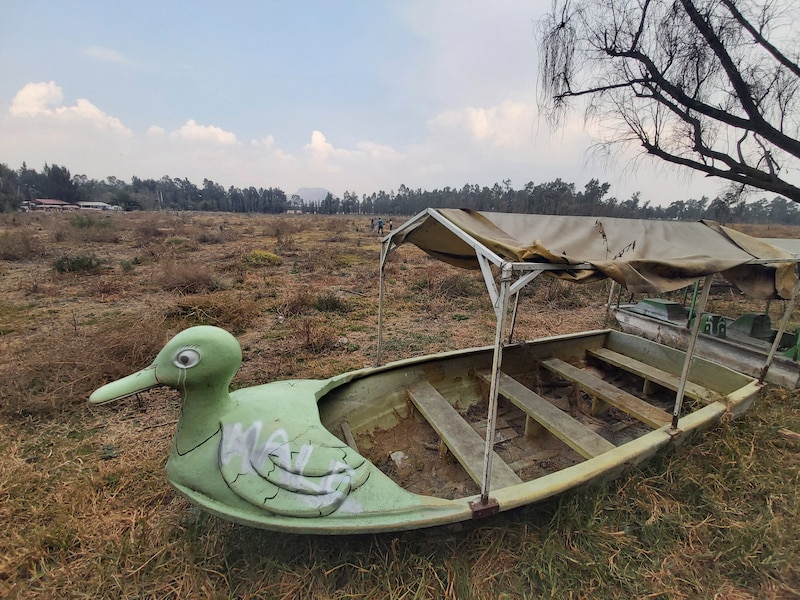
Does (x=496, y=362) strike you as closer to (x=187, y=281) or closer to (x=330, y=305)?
(x=330, y=305)

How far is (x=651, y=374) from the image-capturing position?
11.9 ft

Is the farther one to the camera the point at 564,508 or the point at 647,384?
the point at 647,384

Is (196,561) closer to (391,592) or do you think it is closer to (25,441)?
(391,592)

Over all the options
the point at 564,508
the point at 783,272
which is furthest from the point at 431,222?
the point at 783,272

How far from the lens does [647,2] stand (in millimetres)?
5098

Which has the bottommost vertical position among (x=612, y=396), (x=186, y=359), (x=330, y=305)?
(x=330, y=305)

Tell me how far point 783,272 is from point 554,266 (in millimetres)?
2284

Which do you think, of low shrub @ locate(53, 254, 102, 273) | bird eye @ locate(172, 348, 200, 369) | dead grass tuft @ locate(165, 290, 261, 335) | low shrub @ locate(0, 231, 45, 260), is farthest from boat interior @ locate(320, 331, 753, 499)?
low shrub @ locate(0, 231, 45, 260)

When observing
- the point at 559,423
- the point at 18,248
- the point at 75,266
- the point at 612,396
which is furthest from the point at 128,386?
the point at 18,248

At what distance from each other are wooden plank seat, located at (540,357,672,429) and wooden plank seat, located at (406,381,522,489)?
1377mm

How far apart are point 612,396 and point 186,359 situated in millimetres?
3389

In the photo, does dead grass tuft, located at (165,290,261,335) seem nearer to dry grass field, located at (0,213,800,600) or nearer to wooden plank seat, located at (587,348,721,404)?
dry grass field, located at (0,213,800,600)

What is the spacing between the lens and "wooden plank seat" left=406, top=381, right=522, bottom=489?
2219 millimetres

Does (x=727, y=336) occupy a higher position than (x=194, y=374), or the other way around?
(x=194, y=374)
